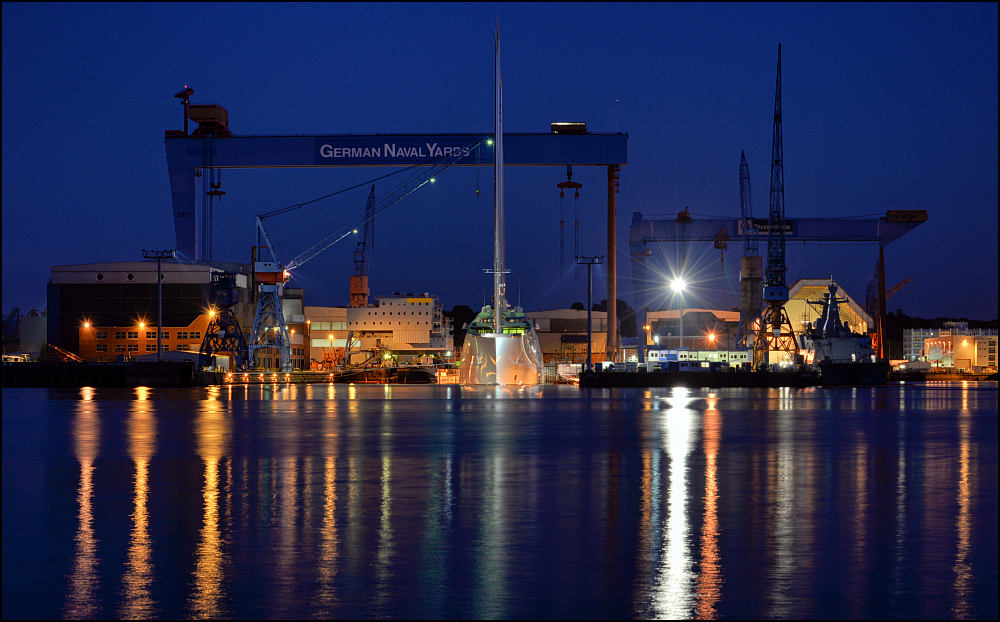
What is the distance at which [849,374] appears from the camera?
275ft

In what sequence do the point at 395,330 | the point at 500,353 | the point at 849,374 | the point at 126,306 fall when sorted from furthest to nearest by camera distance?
1. the point at 395,330
2. the point at 126,306
3. the point at 849,374
4. the point at 500,353

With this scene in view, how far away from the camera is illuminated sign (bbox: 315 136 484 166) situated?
7150 centimetres

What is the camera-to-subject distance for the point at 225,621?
746 centimetres

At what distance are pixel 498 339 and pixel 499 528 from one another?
165 ft

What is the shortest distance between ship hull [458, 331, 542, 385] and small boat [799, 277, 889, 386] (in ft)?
108

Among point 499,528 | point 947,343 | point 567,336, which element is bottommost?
point 499,528

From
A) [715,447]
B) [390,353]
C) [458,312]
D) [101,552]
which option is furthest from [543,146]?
[458,312]

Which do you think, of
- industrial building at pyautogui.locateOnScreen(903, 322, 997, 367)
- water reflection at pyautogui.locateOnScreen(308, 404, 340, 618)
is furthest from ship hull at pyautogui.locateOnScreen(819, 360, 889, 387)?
water reflection at pyautogui.locateOnScreen(308, 404, 340, 618)

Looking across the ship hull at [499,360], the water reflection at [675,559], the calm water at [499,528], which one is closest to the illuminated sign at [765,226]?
the ship hull at [499,360]

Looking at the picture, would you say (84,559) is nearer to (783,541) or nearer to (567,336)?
(783,541)

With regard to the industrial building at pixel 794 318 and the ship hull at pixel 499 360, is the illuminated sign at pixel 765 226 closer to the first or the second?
the industrial building at pixel 794 318

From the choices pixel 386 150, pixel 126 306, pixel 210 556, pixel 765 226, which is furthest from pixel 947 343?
pixel 210 556

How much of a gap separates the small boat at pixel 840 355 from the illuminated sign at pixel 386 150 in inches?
1612

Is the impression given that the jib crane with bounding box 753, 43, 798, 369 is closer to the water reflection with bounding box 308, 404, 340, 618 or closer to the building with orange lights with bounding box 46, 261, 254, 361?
the building with orange lights with bounding box 46, 261, 254, 361
